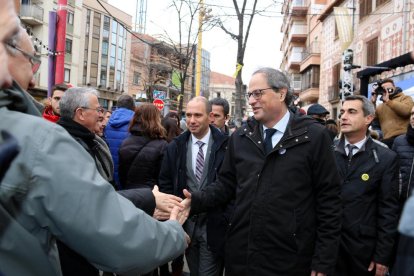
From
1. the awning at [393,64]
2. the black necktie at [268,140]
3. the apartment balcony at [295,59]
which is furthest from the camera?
the apartment balcony at [295,59]

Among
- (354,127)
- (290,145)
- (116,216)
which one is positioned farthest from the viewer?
(354,127)

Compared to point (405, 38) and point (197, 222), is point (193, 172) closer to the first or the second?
point (197, 222)

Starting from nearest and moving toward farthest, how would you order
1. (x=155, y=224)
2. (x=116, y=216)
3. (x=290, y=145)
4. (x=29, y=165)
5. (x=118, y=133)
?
(x=29, y=165), (x=116, y=216), (x=155, y=224), (x=290, y=145), (x=118, y=133)

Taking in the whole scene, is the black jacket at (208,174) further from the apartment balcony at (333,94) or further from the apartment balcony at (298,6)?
the apartment balcony at (298,6)

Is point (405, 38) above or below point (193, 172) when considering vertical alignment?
above

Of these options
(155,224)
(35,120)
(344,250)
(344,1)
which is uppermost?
(344,1)

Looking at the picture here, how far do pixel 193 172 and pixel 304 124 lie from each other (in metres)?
1.56

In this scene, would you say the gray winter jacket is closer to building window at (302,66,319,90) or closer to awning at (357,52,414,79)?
awning at (357,52,414,79)

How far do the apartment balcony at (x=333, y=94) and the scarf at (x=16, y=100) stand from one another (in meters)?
29.2

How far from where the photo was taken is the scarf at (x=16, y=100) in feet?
4.56

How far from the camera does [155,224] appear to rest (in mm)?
1688

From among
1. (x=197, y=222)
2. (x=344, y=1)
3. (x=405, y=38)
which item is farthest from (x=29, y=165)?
(x=344, y=1)

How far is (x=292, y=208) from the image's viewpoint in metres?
3.05

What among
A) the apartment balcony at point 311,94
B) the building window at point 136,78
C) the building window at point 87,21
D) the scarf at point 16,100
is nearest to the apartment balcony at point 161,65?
the building window at point 136,78
